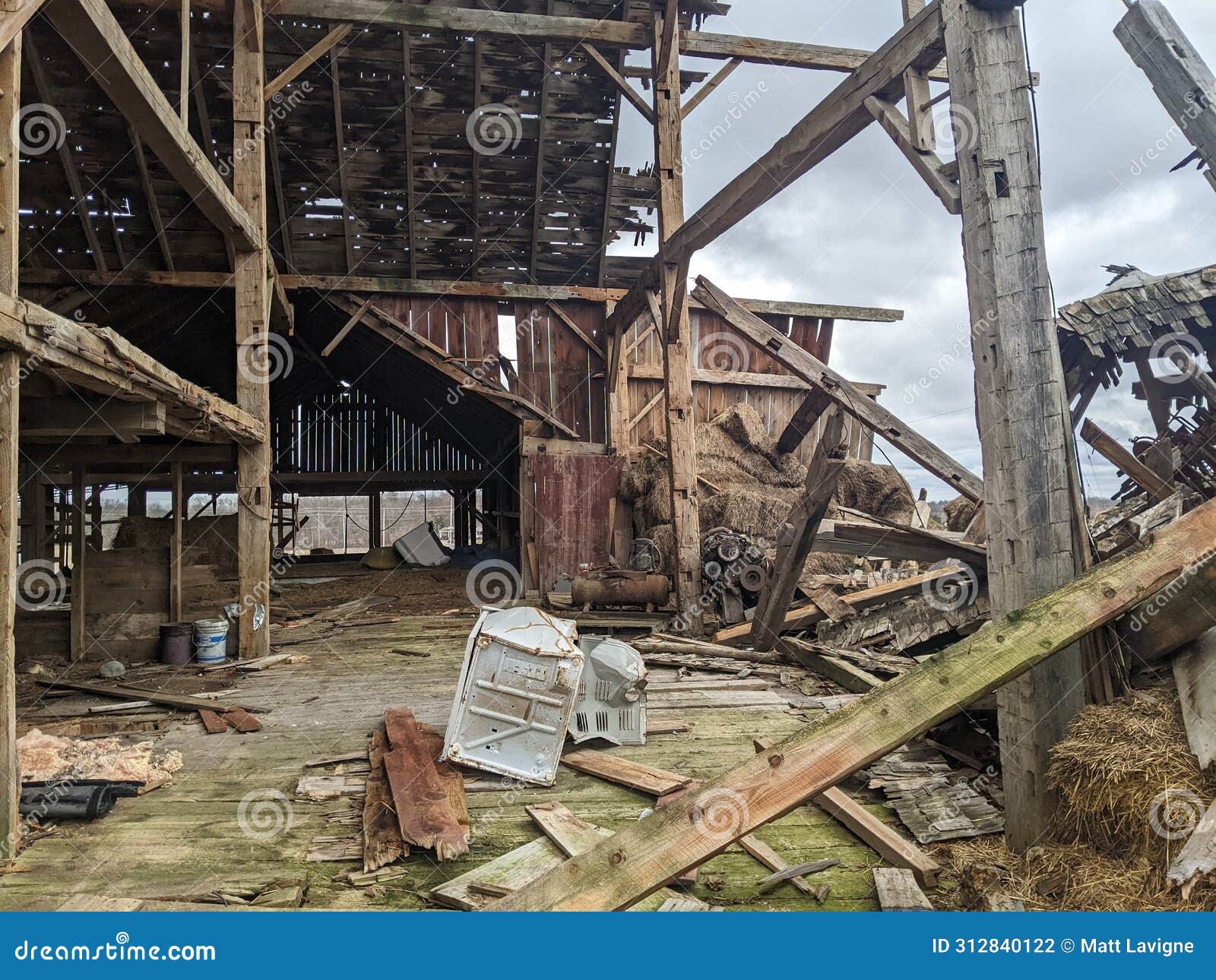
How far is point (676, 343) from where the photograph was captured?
399 inches

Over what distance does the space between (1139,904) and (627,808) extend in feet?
8.19

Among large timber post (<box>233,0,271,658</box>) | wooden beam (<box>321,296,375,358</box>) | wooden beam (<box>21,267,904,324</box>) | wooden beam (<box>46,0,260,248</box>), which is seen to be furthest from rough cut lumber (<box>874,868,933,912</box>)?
wooden beam (<box>321,296,375,358</box>)

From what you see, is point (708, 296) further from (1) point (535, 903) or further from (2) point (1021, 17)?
(1) point (535, 903)

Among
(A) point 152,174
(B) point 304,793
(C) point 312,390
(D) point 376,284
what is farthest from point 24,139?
(B) point 304,793

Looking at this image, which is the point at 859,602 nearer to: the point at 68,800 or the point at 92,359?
the point at 68,800

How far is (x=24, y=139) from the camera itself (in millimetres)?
11523

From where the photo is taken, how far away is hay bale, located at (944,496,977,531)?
34.6ft

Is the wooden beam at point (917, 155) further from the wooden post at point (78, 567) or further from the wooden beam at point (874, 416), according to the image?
the wooden post at point (78, 567)
